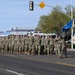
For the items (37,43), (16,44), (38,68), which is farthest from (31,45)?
(38,68)

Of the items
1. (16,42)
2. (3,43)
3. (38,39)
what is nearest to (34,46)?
(38,39)

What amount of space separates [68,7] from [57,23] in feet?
21.0

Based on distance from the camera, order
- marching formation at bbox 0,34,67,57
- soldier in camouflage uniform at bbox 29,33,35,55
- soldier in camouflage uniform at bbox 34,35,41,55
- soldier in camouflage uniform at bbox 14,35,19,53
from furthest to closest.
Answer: soldier in camouflage uniform at bbox 14,35,19,53 → soldier in camouflage uniform at bbox 29,33,35,55 → soldier in camouflage uniform at bbox 34,35,41,55 → marching formation at bbox 0,34,67,57

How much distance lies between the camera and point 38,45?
94.8 feet

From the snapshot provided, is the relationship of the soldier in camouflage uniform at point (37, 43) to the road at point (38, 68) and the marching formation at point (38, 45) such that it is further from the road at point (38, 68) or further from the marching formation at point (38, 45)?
the road at point (38, 68)

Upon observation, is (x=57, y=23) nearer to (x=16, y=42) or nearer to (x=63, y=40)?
(x=16, y=42)

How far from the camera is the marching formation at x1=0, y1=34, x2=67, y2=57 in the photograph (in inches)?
987

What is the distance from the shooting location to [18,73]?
49.2 feet

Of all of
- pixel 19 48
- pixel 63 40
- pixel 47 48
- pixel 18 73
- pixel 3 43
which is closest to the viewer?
pixel 18 73

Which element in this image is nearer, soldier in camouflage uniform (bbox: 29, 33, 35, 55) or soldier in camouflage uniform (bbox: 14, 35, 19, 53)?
soldier in camouflage uniform (bbox: 29, 33, 35, 55)

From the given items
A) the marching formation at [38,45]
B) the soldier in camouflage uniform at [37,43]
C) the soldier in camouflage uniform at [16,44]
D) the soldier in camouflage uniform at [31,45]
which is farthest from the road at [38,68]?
the soldier in camouflage uniform at [16,44]

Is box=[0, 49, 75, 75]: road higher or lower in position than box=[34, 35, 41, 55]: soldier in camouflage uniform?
lower

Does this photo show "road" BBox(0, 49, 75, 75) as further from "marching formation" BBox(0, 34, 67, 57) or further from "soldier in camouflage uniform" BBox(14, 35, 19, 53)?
"soldier in camouflage uniform" BBox(14, 35, 19, 53)

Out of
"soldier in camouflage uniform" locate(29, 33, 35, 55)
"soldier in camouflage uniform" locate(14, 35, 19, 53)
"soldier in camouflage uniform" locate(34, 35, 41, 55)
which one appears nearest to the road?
"soldier in camouflage uniform" locate(34, 35, 41, 55)
